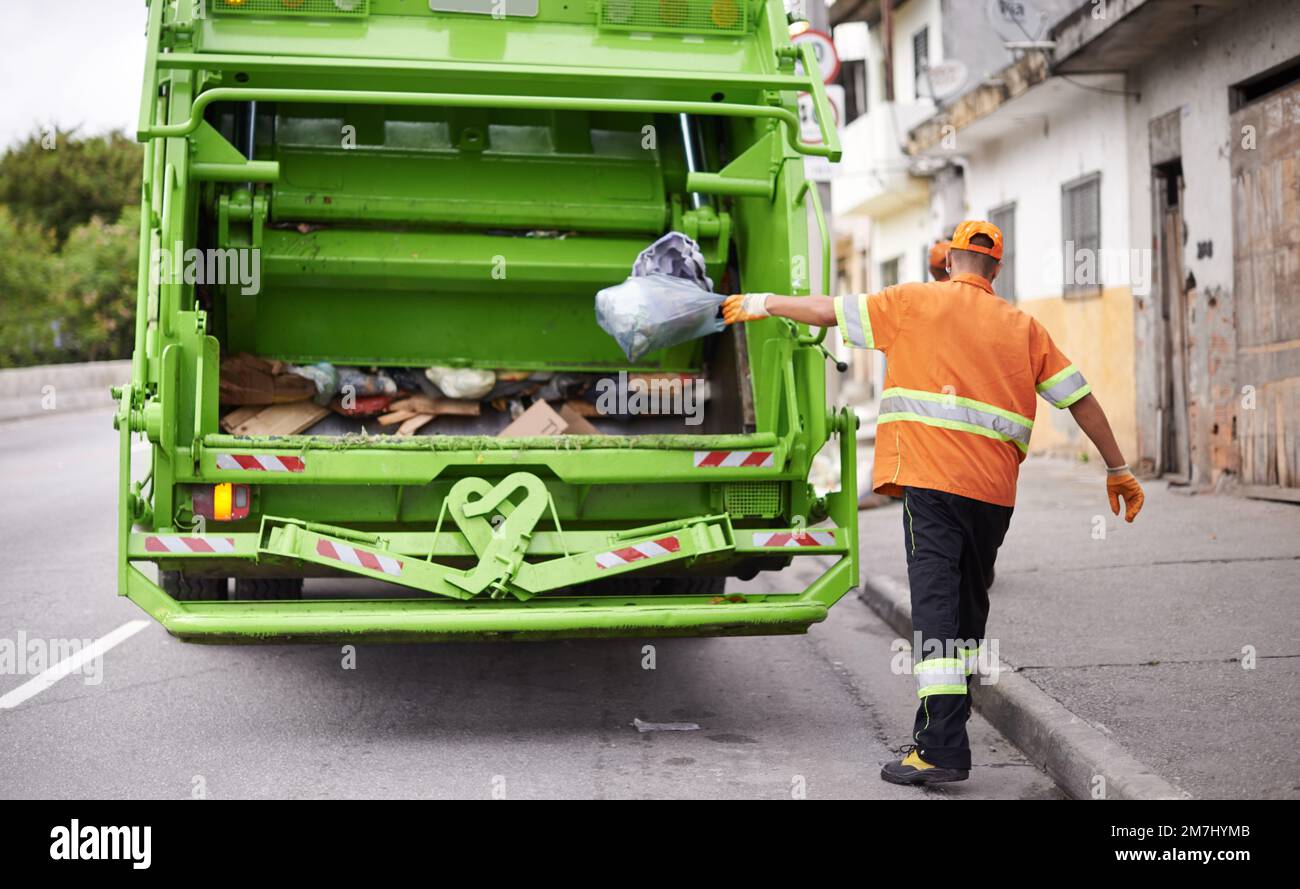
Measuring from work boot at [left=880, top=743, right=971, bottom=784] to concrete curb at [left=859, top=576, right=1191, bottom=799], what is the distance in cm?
29

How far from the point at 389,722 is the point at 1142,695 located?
8.05 feet

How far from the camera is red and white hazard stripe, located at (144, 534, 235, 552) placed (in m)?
4.61

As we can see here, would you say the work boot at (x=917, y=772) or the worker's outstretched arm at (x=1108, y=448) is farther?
the worker's outstretched arm at (x=1108, y=448)

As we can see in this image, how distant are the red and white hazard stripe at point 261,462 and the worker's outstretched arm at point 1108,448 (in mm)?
2390

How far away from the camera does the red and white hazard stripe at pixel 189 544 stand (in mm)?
4613

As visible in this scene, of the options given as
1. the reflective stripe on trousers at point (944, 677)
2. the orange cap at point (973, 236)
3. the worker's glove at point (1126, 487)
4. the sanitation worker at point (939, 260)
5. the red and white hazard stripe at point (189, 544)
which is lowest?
the reflective stripe on trousers at point (944, 677)

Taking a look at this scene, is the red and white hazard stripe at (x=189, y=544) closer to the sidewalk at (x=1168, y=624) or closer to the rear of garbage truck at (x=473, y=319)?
the rear of garbage truck at (x=473, y=319)

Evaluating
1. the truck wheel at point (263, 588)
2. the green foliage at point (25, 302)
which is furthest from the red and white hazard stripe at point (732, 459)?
the green foliage at point (25, 302)

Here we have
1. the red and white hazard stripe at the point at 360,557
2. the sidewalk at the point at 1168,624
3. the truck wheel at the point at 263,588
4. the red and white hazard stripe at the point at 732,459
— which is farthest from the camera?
the truck wheel at the point at 263,588

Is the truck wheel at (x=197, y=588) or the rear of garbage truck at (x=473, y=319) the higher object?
the rear of garbage truck at (x=473, y=319)

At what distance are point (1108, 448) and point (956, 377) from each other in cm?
53

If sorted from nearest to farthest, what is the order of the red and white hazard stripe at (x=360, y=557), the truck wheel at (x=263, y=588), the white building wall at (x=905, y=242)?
the red and white hazard stripe at (x=360, y=557) < the truck wheel at (x=263, y=588) < the white building wall at (x=905, y=242)
